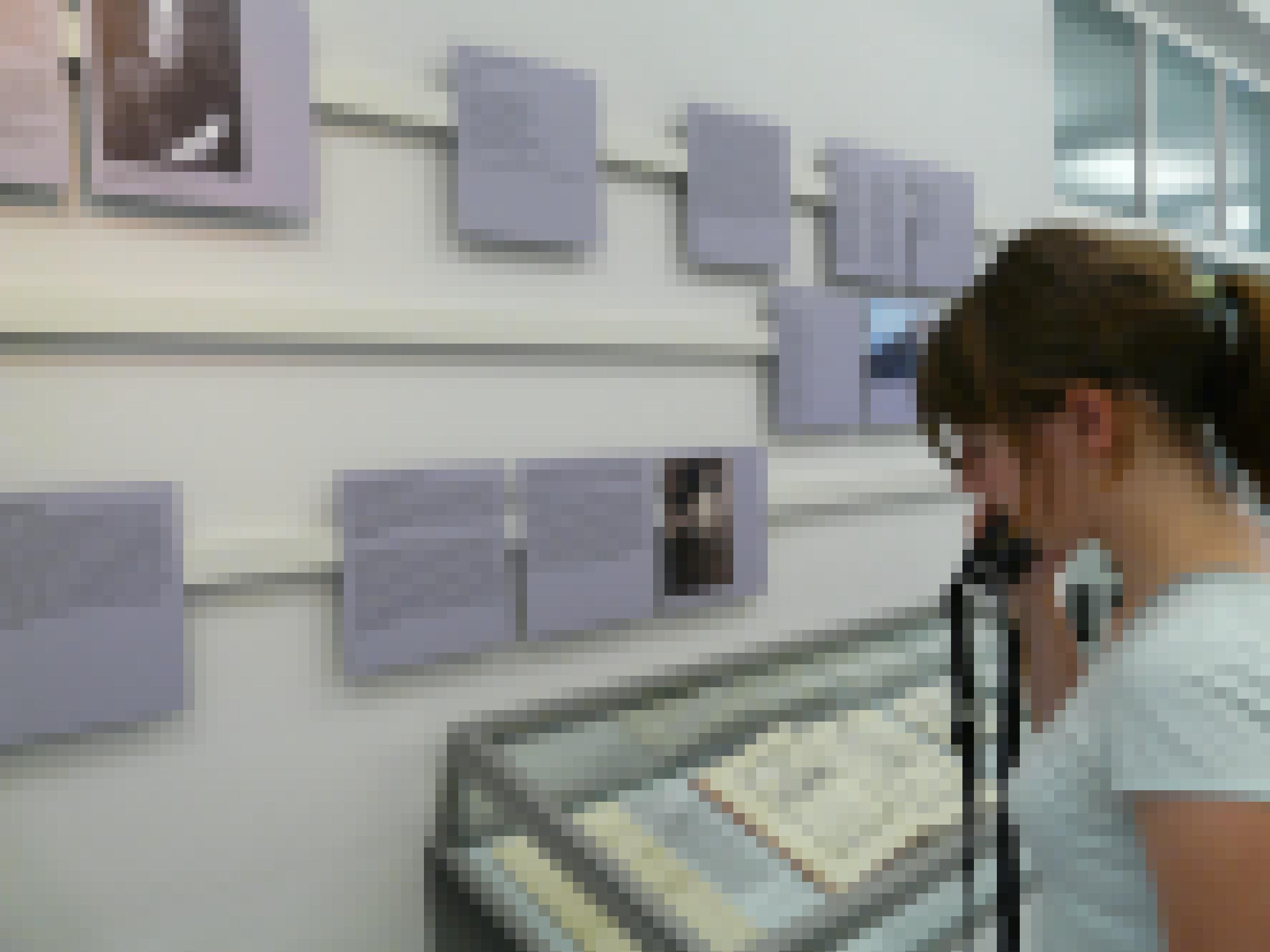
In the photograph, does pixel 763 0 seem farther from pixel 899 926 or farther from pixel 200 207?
pixel 899 926

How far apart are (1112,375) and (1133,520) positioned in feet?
0.43

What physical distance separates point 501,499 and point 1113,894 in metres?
1.07

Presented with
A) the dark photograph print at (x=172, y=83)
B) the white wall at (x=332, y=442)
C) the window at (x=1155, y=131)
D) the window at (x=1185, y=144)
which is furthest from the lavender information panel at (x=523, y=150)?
the window at (x=1185, y=144)

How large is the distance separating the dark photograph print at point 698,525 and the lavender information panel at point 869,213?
0.59 meters

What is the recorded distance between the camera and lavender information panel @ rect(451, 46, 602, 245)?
1553 mm

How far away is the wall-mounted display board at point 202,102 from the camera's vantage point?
1.26m

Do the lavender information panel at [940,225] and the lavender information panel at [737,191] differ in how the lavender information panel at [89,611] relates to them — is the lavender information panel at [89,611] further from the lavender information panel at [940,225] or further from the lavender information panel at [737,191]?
the lavender information panel at [940,225]

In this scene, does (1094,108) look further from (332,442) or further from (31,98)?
(31,98)

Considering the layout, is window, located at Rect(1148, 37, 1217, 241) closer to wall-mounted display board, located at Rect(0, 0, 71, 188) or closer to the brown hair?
the brown hair

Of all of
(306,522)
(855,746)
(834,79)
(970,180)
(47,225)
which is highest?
(834,79)

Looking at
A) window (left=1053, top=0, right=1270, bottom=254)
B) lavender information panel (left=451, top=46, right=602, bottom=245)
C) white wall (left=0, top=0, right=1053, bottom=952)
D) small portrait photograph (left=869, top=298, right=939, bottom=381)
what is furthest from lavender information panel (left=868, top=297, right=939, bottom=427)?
window (left=1053, top=0, right=1270, bottom=254)

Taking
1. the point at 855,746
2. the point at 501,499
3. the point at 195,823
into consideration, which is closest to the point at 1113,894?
the point at 855,746

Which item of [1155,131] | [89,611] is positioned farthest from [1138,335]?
[1155,131]

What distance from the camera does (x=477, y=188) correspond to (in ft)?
5.13
